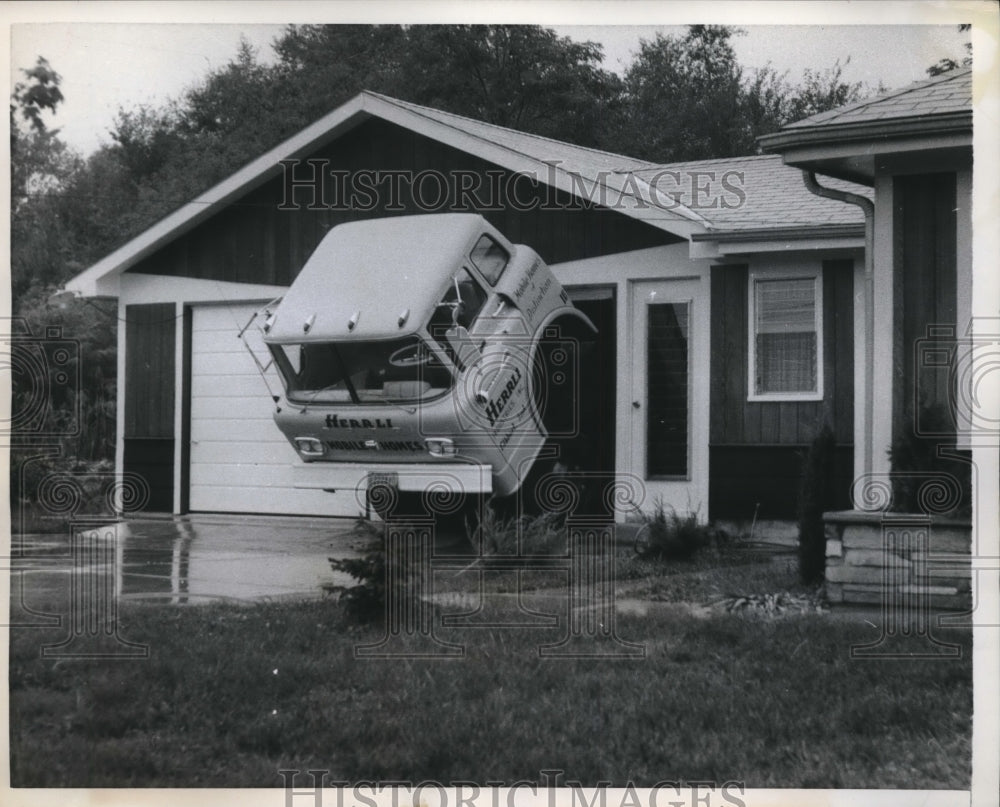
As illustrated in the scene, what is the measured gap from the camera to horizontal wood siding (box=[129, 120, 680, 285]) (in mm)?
6449

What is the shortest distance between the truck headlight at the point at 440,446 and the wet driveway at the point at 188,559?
57 cm

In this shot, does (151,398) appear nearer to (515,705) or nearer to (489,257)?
(489,257)

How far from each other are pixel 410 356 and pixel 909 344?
2.34 metres

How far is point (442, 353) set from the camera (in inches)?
252

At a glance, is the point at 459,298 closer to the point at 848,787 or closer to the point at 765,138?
the point at 765,138

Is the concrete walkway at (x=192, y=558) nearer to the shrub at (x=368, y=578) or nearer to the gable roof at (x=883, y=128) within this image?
the shrub at (x=368, y=578)

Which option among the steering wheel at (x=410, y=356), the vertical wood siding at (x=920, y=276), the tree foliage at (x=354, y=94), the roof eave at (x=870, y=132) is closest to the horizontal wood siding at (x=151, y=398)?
the tree foliage at (x=354, y=94)

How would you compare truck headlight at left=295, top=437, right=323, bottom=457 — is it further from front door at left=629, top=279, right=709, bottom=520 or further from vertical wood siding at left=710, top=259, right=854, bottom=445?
vertical wood siding at left=710, top=259, right=854, bottom=445

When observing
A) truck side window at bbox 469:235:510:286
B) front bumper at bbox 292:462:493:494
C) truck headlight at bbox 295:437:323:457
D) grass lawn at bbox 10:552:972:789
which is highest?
truck side window at bbox 469:235:510:286

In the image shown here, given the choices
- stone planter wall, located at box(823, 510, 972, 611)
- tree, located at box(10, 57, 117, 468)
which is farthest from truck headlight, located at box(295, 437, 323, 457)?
stone planter wall, located at box(823, 510, 972, 611)

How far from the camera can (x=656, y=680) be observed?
6223 mm

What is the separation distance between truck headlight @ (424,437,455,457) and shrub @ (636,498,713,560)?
0.98m

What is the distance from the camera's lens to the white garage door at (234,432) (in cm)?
671

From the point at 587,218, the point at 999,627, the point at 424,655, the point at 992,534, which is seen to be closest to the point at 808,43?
the point at 587,218
